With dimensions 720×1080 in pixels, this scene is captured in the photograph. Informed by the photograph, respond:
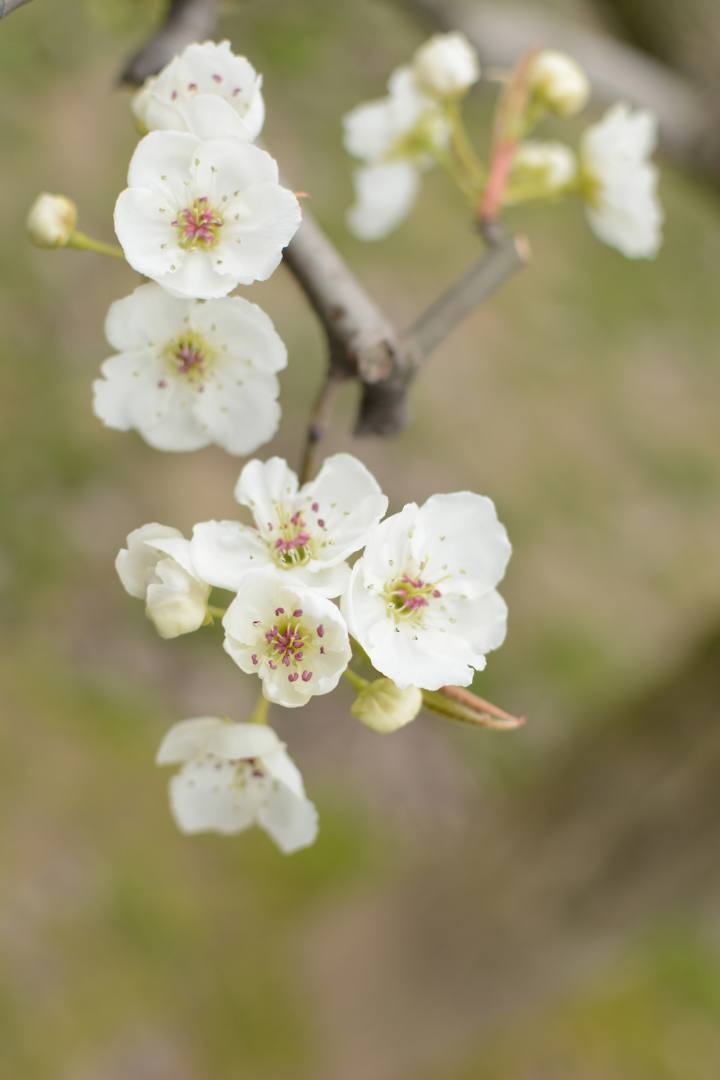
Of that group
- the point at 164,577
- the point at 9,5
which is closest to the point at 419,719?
the point at 164,577

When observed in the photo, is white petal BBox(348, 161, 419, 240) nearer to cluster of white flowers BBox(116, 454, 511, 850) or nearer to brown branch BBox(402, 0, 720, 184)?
cluster of white flowers BBox(116, 454, 511, 850)

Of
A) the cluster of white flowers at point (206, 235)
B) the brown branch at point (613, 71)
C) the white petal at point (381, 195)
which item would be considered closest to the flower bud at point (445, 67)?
the white petal at point (381, 195)

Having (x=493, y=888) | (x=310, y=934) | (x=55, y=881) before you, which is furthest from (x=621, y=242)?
(x=310, y=934)

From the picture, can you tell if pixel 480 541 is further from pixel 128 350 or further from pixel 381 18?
pixel 381 18

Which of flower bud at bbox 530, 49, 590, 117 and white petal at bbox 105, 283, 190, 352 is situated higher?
flower bud at bbox 530, 49, 590, 117

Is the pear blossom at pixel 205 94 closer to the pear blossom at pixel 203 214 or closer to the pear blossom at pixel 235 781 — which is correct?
the pear blossom at pixel 203 214

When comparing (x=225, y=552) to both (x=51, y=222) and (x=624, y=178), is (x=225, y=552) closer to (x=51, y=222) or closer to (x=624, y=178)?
(x=51, y=222)

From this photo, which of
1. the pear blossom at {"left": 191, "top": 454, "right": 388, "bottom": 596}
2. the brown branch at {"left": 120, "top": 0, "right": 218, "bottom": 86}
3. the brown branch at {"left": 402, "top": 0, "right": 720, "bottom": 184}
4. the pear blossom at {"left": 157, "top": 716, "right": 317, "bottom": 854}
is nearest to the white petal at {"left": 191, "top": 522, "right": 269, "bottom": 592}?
the pear blossom at {"left": 191, "top": 454, "right": 388, "bottom": 596}

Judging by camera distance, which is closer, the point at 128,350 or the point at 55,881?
the point at 128,350
